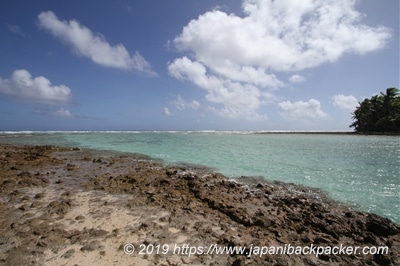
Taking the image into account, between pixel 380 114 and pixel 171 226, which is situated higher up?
pixel 380 114

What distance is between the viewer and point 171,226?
584 cm

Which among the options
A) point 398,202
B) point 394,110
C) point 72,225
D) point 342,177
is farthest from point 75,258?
point 394,110

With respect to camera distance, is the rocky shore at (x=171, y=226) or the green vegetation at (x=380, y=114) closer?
the rocky shore at (x=171, y=226)

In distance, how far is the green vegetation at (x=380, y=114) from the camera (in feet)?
205

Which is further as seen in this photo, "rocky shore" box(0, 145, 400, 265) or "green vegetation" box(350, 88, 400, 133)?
"green vegetation" box(350, 88, 400, 133)

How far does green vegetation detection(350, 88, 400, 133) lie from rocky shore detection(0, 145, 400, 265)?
72.3 meters

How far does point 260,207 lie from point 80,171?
9837mm

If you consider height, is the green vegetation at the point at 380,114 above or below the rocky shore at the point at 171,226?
above

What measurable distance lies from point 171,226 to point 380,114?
8203cm

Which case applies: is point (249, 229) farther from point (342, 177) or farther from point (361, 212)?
point (342, 177)

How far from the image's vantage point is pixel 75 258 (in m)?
4.37

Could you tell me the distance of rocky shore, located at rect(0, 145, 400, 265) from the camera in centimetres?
454

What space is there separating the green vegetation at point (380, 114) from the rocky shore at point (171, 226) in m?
72.3

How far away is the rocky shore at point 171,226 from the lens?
454 centimetres
